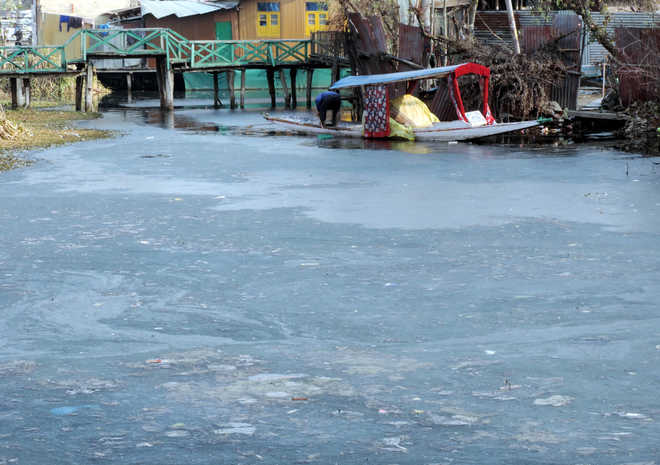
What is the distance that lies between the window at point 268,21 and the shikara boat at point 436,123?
962 inches

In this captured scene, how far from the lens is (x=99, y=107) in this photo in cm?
4072

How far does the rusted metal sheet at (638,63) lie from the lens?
867 inches

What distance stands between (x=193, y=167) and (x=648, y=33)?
11.8 metres

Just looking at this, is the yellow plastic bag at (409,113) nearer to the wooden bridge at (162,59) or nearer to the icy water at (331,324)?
the icy water at (331,324)

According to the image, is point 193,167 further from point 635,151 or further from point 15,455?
point 15,455

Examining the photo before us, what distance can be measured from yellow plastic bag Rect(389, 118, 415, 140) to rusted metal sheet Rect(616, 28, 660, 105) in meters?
5.27

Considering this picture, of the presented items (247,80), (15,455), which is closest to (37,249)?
(15,455)

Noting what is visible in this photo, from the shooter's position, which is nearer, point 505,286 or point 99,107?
point 505,286

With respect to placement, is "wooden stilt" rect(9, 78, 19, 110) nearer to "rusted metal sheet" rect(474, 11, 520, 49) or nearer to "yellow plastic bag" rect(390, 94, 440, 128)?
"rusted metal sheet" rect(474, 11, 520, 49)

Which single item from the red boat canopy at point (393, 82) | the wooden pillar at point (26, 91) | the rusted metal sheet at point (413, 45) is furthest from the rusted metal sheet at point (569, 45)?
the wooden pillar at point (26, 91)

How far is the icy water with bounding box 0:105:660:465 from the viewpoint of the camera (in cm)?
475

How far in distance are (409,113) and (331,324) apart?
17094 millimetres

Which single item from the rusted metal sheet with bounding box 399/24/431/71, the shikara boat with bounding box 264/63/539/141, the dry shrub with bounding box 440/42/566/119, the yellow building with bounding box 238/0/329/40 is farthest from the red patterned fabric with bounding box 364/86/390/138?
the yellow building with bounding box 238/0/329/40

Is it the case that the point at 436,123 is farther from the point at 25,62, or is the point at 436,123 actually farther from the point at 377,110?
the point at 25,62
